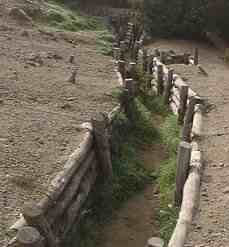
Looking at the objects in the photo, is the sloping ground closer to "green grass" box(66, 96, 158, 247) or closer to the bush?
"green grass" box(66, 96, 158, 247)

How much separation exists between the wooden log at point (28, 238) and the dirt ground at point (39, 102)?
603 millimetres

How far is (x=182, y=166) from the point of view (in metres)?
6.95

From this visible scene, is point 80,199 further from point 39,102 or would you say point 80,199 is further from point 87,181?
point 39,102

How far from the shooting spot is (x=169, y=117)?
11.7 metres

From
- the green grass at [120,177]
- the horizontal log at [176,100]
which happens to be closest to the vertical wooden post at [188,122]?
the green grass at [120,177]

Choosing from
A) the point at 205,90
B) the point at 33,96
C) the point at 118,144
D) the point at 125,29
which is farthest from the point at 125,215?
the point at 125,29

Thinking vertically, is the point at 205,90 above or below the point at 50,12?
below

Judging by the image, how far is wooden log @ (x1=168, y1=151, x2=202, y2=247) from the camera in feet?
18.0

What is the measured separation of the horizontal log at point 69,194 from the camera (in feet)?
18.5

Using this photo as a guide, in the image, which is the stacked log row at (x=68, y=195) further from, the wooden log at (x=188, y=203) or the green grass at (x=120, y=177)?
the wooden log at (x=188, y=203)

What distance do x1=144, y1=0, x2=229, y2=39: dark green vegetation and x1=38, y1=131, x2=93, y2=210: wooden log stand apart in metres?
14.8

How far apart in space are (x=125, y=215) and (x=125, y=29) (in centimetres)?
1627

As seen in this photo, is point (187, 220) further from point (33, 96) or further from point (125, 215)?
point (33, 96)

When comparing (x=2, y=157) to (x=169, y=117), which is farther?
(x=169, y=117)
